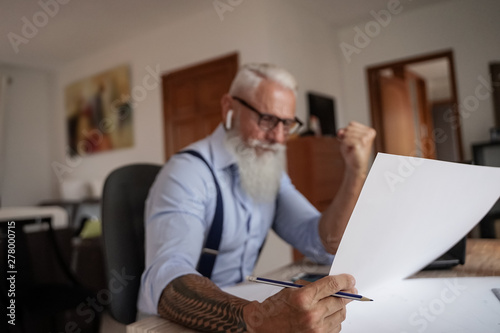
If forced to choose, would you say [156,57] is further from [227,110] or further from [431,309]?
[431,309]

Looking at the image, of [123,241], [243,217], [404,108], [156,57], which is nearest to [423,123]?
[404,108]

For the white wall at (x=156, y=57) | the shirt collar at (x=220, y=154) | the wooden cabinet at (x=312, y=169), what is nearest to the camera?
the shirt collar at (x=220, y=154)

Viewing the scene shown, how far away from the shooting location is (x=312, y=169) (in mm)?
2936

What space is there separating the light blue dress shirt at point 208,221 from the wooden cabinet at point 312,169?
168 centimetres

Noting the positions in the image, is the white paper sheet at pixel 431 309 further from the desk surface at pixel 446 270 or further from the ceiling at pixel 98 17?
the ceiling at pixel 98 17

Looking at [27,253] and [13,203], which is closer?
[27,253]

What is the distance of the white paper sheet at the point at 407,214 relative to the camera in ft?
1.53

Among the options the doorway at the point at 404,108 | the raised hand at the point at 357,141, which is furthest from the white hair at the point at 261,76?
the doorway at the point at 404,108

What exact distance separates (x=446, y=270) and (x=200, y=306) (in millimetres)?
560

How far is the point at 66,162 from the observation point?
5238 mm

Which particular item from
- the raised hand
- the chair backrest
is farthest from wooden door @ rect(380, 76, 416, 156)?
the chair backrest

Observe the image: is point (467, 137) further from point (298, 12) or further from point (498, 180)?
point (498, 180)

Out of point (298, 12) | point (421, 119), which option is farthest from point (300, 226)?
point (421, 119)

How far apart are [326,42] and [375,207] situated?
3865 millimetres
